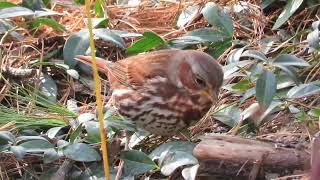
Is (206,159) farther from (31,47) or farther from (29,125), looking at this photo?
(31,47)

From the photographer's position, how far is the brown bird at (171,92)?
3.81 m

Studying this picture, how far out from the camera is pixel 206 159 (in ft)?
11.1

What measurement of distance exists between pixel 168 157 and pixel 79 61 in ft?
4.48

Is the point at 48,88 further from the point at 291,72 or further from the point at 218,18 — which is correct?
the point at 291,72

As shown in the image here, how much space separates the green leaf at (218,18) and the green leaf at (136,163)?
126cm

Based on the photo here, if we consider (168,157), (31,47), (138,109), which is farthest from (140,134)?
(31,47)

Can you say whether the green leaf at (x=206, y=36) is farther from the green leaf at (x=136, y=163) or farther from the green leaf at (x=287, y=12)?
the green leaf at (x=136, y=163)

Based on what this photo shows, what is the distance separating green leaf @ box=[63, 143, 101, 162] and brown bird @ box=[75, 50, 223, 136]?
11.2 inches

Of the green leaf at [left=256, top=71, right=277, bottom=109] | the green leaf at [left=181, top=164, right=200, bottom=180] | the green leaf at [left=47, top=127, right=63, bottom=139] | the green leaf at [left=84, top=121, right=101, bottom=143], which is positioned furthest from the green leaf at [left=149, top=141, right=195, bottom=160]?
the green leaf at [left=47, top=127, right=63, bottom=139]

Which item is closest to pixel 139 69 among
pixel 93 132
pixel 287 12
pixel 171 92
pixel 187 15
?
pixel 171 92

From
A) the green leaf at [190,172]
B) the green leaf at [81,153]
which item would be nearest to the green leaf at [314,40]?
the green leaf at [190,172]

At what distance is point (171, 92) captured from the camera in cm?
388

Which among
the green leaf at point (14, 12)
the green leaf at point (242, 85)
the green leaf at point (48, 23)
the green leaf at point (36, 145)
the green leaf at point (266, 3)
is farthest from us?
the green leaf at point (266, 3)

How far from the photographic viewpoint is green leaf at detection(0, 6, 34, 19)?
16.0 feet
